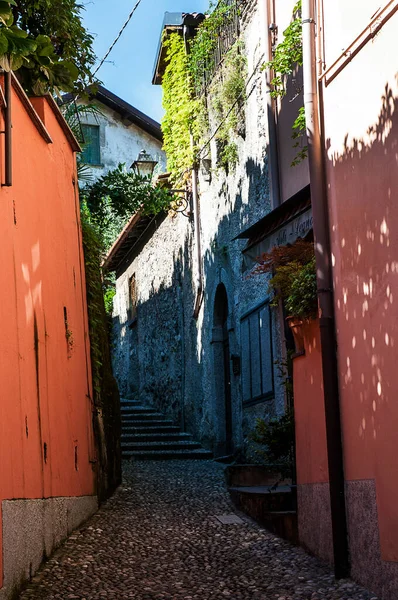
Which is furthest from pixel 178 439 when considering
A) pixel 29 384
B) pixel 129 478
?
pixel 29 384

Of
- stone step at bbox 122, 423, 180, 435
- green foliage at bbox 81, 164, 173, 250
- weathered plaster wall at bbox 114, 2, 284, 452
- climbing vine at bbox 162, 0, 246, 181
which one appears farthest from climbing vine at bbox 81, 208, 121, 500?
stone step at bbox 122, 423, 180, 435

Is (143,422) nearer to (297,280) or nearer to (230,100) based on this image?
(230,100)

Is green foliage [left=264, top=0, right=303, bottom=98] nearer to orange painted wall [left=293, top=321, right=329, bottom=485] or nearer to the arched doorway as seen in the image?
orange painted wall [left=293, top=321, right=329, bottom=485]

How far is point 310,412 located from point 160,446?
22.8 feet

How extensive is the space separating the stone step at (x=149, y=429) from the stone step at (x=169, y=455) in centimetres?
160

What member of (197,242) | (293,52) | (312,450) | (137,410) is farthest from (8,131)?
(137,410)

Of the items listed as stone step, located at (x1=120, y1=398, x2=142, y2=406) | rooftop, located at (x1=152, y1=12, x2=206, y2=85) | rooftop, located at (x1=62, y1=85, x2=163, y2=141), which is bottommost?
stone step, located at (x1=120, y1=398, x2=142, y2=406)

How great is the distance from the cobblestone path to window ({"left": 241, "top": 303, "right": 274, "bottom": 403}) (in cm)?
179

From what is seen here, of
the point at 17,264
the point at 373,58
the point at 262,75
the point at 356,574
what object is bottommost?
the point at 356,574

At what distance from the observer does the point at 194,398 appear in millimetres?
14711

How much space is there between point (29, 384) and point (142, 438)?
812 centimetres

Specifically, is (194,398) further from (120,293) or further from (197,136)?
(120,293)

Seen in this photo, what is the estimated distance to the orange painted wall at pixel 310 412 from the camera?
20.2 feet

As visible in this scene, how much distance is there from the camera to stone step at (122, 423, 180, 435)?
14.4 meters
